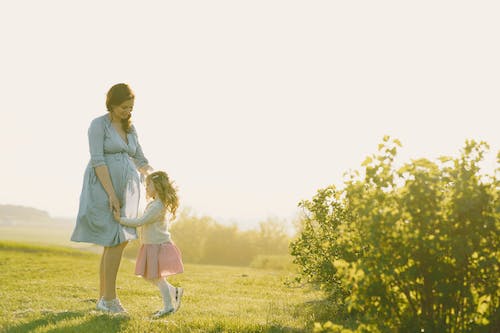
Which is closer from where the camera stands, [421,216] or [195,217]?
[421,216]

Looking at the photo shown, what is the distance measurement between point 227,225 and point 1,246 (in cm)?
2313

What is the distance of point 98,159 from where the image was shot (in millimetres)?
7961

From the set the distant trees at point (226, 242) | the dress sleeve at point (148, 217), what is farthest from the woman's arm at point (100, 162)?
the distant trees at point (226, 242)

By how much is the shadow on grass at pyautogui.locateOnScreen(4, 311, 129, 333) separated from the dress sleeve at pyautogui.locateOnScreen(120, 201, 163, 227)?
1258 millimetres

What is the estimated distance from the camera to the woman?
7971mm

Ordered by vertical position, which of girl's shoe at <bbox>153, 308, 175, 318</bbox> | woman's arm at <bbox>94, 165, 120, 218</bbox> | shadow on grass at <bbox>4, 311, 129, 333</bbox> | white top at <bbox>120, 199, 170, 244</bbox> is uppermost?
woman's arm at <bbox>94, 165, 120, 218</bbox>

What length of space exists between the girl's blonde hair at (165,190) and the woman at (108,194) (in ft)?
1.11

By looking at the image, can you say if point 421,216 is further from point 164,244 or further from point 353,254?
point 164,244

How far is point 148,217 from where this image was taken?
812cm

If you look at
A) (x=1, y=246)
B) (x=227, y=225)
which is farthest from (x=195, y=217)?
(x=1, y=246)

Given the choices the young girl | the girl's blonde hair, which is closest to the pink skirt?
the young girl

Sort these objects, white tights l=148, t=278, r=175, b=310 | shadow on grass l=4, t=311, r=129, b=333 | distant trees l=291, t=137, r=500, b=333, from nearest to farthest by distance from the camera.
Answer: distant trees l=291, t=137, r=500, b=333
shadow on grass l=4, t=311, r=129, b=333
white tights l=148, t=278, r=175, b=310

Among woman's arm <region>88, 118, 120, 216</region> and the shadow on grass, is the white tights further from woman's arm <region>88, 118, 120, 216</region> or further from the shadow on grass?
woman's arm <region>88, 118, 120, 216</region>

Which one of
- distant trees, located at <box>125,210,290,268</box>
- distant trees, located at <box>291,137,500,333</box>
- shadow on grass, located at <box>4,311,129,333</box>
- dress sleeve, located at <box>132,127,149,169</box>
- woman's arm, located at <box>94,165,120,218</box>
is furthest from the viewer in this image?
distant trees, located at <box>125,210,290,268</box>
